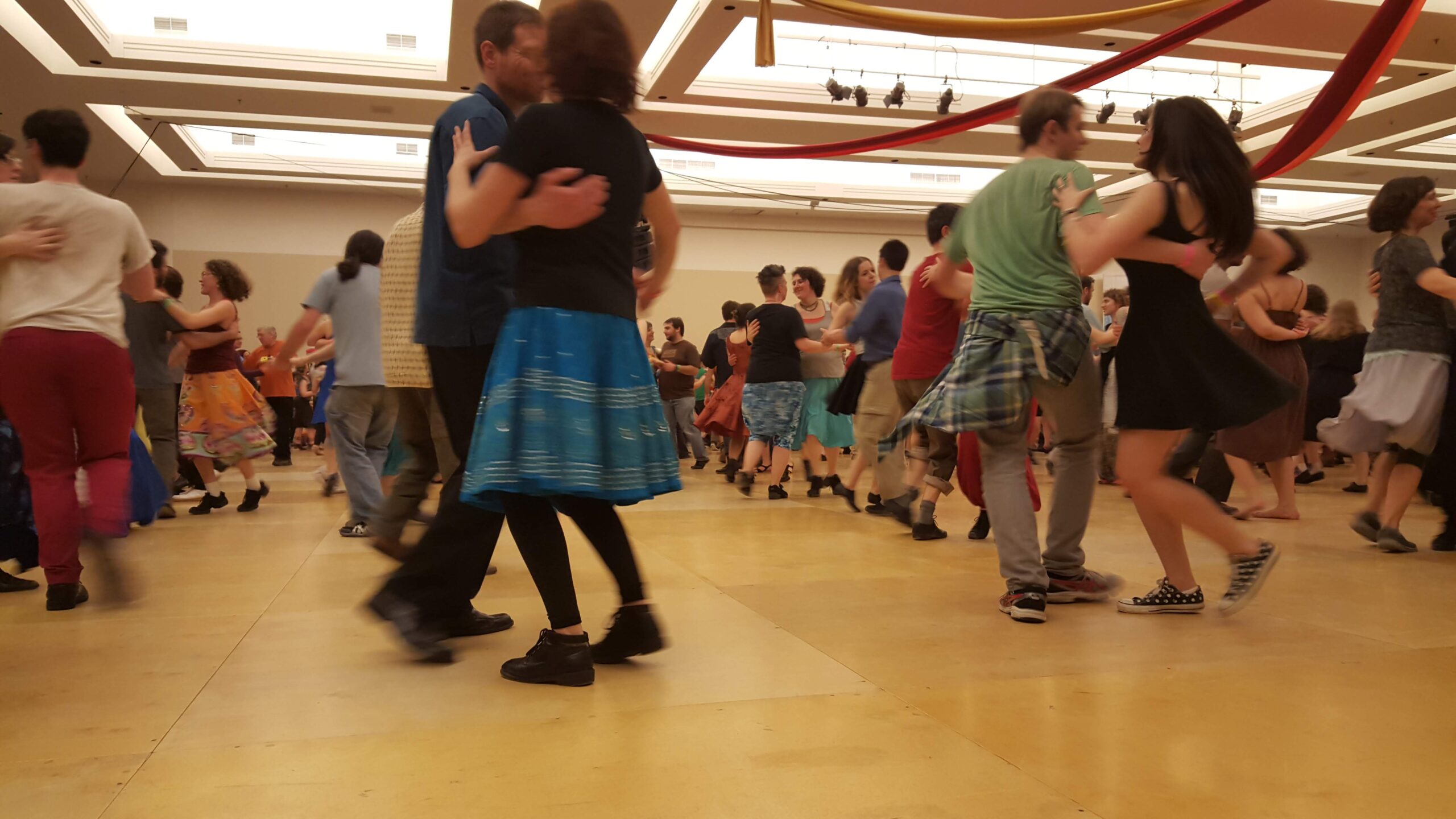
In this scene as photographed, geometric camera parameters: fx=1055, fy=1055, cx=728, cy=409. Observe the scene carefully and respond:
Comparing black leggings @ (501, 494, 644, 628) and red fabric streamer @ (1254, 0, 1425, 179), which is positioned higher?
red fabric streamer @ (1254, 0, 1425, 179)

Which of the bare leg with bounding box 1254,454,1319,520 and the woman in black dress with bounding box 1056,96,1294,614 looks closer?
the woman in black dress with bounding box 1056,96,1294,614

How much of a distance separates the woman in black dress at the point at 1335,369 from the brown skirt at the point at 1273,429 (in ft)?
6.10

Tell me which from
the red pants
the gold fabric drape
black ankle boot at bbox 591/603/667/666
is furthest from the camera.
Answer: the gold fabric drape

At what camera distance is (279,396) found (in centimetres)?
981

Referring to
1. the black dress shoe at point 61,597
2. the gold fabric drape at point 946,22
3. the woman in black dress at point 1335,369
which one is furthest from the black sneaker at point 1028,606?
the woman in black dress at point 1335,369

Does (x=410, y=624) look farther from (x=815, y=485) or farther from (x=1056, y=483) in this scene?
(x=815, y=485)

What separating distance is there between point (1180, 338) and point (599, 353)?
1.58 meters

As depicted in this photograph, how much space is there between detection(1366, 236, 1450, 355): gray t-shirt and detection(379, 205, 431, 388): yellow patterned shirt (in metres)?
3.63

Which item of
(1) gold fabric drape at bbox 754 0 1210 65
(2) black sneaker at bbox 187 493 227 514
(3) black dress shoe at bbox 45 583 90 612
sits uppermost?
(1) gold fabric drape at bbox 754 0 1210 65

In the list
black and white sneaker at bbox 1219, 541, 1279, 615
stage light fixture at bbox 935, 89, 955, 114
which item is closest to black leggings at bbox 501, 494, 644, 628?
black and white sneaker at bbox 1219, 541, 1279, 615

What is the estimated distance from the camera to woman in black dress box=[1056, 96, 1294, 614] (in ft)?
8.68

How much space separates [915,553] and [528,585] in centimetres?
154

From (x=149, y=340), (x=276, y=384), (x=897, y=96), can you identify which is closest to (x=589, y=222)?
(x=149, y=340)

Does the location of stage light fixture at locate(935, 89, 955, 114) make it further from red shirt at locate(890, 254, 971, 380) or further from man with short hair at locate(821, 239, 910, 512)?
red shirt at locate(890, 254, 971, 380)
